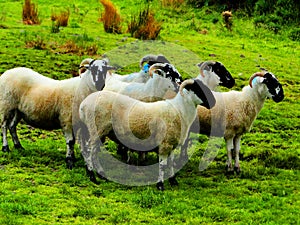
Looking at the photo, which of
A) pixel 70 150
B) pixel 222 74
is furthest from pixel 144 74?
pixel 70 150

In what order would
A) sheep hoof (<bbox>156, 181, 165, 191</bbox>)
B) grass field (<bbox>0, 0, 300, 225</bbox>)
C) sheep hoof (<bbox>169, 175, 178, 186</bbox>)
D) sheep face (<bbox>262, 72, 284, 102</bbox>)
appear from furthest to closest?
sheep face (<bbox>262, 72, 284, 102</bbox>), sheep hoof (<bbox>169, 175, 178, 186</bbox>), sheep hoof (<bbox>156, 181, 165, 191</bbox>), grass field (<bbox>0, 0, 300, 225</bbox>)

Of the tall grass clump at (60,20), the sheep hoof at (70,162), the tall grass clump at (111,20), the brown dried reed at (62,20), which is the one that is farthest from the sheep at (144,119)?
the brown dried reed at (62,20)

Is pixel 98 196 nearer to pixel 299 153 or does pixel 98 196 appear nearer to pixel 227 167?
pixel 227 167

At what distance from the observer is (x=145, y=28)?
61.6ft

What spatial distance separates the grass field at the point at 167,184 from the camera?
25.7 ft

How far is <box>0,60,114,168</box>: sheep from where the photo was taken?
10188 mm

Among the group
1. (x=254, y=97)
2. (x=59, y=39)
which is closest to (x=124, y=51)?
(x=59, y=39)

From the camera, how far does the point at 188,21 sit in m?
22.5

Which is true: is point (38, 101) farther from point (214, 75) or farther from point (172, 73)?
point (214, 75)

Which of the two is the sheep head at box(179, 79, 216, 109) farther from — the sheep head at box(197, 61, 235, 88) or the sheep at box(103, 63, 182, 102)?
the sheep head at box(197, 61, 235, 88)

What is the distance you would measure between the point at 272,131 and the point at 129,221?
5818mm

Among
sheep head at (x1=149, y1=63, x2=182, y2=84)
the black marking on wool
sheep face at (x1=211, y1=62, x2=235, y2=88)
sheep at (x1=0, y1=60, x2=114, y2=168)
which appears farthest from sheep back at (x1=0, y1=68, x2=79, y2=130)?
sheep face at (x1=211, y1=62, x2=235, y2=88)

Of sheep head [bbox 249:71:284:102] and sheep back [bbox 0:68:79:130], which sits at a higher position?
sheep head [bbox 249:71:284:102]

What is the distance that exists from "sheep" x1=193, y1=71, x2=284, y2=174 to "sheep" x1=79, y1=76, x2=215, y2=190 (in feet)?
3.31
